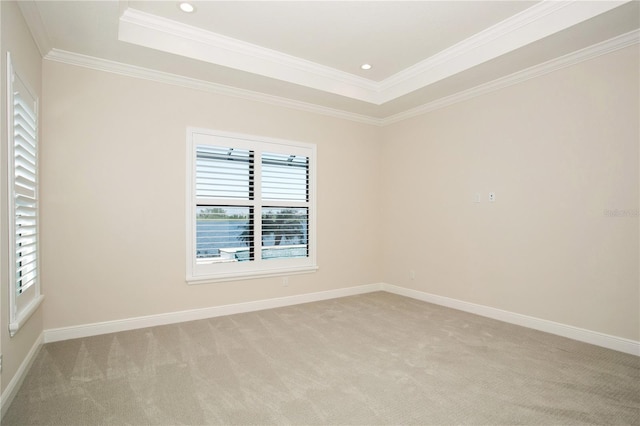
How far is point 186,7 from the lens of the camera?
310 centimetres

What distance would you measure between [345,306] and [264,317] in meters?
1.12

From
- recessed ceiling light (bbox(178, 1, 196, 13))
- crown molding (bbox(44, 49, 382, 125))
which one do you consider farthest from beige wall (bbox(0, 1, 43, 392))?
recessed ceiling light (bbox(178, 1, 196, 13))

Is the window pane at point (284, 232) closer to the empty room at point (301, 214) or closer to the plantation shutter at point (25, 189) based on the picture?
the empty room at point (301, 214)

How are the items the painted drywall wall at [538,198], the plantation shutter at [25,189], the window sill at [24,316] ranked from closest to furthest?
the window sill at [24,316] < the plantation shutter at [25,189] < the painted drywall wall at [538,198]

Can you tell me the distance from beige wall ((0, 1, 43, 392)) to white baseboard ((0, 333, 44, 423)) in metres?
0.04

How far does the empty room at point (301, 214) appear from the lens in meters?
2.46

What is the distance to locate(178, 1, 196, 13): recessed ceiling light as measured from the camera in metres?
3.06

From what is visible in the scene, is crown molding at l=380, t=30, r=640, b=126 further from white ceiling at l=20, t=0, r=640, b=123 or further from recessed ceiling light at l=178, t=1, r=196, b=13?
recessed ceiling light at l=178, t=1, r=196, b=13

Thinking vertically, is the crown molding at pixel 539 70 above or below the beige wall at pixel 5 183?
above

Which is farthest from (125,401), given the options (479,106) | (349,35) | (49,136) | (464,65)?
(479,106)

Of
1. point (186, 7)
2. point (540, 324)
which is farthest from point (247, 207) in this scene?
point (540, 324)

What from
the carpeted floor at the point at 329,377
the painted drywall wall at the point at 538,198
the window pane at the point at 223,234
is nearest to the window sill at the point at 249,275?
the window pane at the point at 223,234

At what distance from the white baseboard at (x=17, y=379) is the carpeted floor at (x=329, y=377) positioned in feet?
0.15

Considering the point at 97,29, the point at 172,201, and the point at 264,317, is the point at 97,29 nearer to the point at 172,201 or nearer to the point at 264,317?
the point at 172,201
